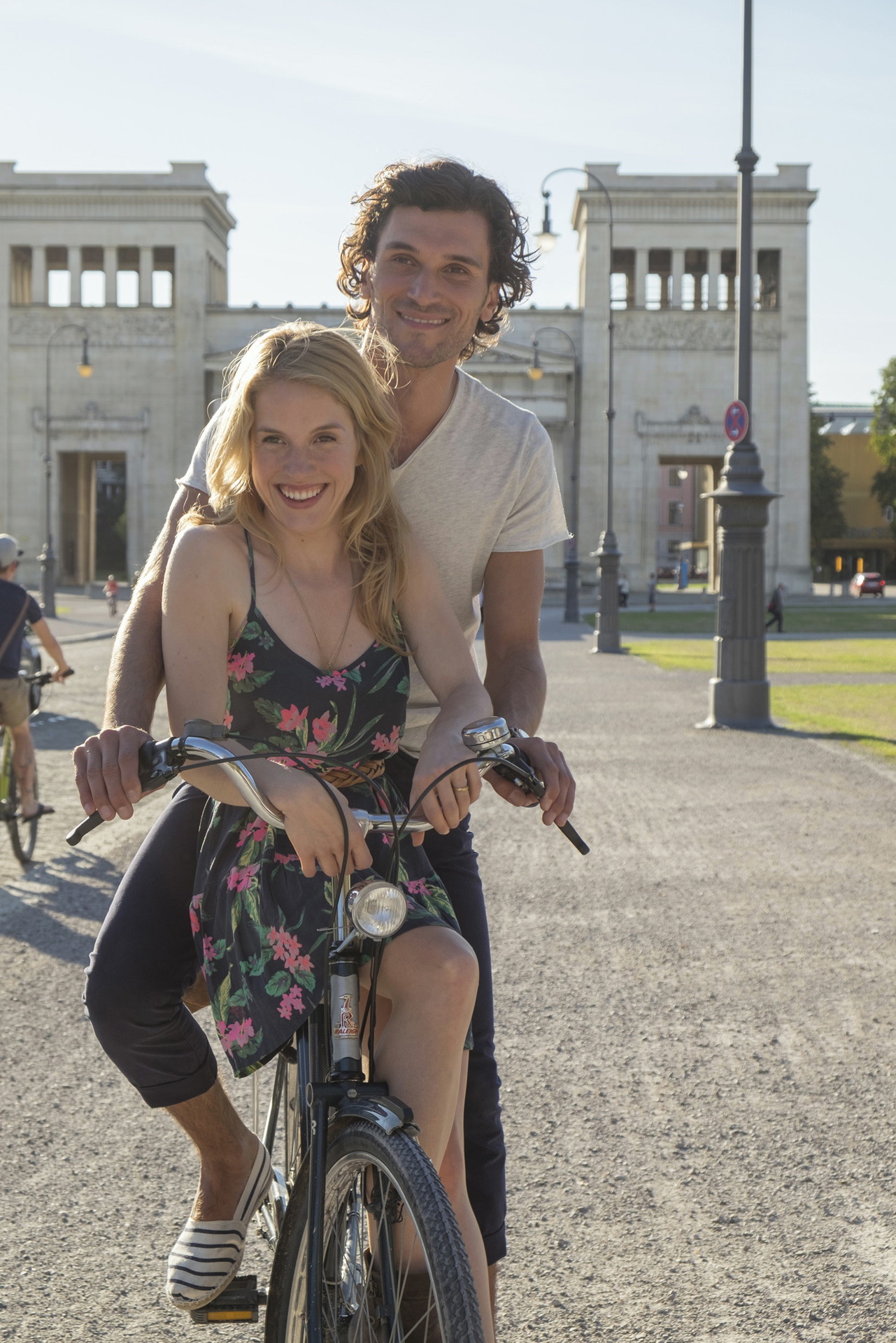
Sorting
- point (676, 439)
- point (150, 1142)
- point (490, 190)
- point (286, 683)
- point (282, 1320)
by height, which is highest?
point (676, 439)

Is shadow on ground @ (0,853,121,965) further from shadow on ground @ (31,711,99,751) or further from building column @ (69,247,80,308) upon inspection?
building column @ (69,247,80,308)

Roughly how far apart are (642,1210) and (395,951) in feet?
5.58

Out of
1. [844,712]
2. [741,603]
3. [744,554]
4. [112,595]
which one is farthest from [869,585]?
[741,603]

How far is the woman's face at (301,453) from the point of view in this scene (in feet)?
8.16

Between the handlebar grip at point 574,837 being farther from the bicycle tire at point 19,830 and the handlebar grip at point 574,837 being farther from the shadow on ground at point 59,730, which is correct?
the shadow on ground at point 59,730

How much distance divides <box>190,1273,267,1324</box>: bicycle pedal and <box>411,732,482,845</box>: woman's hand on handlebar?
1.04m

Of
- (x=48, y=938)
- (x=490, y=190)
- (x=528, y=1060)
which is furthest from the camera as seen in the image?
(x=48, y=938)

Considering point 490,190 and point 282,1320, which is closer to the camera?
point 282,1320

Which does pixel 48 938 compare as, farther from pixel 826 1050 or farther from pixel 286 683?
pixel 286 683

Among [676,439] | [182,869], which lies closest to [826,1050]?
[182,869]

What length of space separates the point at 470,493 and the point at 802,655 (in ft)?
80.4

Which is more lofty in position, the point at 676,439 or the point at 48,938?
Result: the point at 676,439

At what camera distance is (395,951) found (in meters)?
2.28

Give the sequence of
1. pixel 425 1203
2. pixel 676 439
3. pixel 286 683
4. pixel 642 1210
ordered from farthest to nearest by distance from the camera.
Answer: pixel 676 439
pixel 642 1210
pixel 286 683
pixel 425 1203
